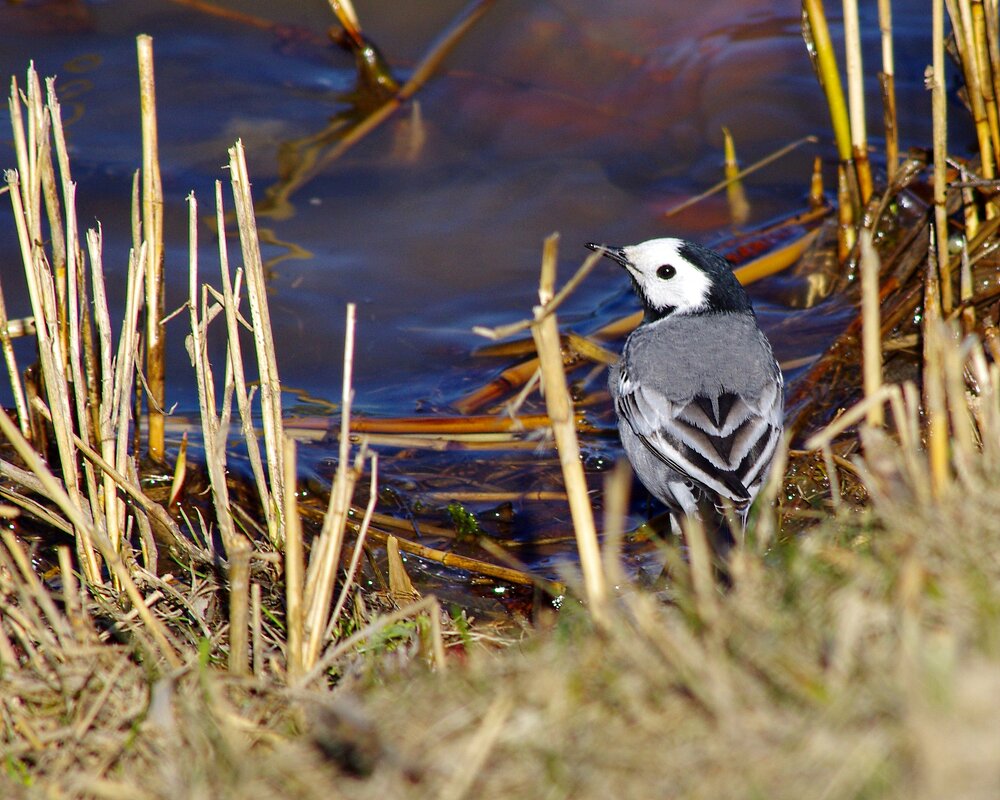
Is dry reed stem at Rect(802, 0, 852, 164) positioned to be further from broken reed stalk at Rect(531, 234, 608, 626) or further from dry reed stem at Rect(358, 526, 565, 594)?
broken reed stalk at Rect(531, 234, 608, 626)

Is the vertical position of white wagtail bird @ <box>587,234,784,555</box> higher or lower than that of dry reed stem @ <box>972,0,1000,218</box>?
lower

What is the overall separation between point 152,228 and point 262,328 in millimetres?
755

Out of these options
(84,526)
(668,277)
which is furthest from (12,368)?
(668,277)

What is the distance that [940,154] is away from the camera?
5.32 meters

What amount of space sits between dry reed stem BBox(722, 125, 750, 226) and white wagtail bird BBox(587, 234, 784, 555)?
7.66 feet

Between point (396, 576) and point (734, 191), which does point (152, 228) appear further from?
point (734, 191)

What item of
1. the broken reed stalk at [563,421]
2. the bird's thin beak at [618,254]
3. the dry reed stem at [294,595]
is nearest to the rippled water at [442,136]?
the bird's thin beak at [618,254]

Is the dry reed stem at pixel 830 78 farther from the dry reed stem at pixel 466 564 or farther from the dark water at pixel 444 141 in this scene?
the dry reed stem at pixel 466 564

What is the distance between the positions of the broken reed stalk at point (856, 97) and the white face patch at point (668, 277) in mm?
1335

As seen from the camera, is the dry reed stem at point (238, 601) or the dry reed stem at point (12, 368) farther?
the dry reed stem at point (12, 368)

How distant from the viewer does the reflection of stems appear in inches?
325

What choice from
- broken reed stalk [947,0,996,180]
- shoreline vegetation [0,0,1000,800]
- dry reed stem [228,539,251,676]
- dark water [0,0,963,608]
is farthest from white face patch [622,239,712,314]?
dry reed stem [228,539,251,676]

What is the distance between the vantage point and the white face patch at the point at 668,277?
234 inches

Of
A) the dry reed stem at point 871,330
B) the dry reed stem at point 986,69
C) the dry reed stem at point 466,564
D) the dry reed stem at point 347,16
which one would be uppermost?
the dry reed stem at point 347,16
